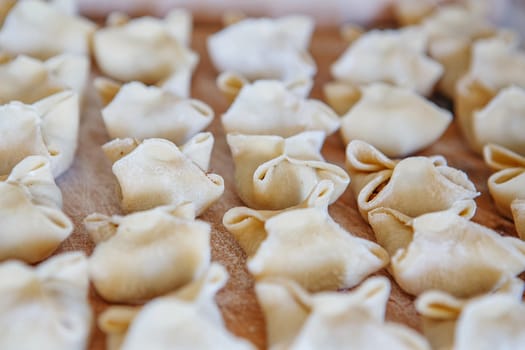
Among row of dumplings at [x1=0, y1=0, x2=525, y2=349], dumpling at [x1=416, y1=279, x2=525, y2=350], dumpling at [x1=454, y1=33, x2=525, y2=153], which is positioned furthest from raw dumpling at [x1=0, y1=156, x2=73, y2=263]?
dumpling at [x1=454, y1=33, x2=525, y2=153]

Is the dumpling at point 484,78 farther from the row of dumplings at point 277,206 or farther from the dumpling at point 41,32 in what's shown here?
the dumpling at point 41,32

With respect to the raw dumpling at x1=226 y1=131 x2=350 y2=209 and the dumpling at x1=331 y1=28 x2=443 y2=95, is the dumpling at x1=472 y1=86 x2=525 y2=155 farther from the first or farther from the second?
the raw dumpling at x1=226 y1=131 x2=350 y2=209

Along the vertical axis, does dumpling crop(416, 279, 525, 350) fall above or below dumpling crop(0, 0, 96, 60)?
above

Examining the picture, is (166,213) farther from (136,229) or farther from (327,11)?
(327,11)

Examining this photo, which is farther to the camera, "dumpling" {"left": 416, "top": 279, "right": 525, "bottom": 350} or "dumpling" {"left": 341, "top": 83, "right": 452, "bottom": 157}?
"dumpling" {"left": 341, "top": 83, "right": 452, "bottom": 157}

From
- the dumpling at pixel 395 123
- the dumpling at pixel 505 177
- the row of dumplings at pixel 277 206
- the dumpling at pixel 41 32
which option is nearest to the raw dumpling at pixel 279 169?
the row of dumplings at pixel 277 206

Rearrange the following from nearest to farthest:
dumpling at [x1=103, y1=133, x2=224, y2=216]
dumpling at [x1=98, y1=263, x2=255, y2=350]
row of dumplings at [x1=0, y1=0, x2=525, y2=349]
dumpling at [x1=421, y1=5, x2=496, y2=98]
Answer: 1. dumpling at [x1=98, y1=263, x2=255, y2=350]
2. row of dumplings at [x1=0, y1=0, x2=525, y2=349]
3. dumpling at [x1=103, y1=133, x2=224, y2=216]
4. dumpling at [x1=421, y1=5, x2=496, y2=98]

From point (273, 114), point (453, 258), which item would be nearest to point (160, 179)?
point (273, 114)
